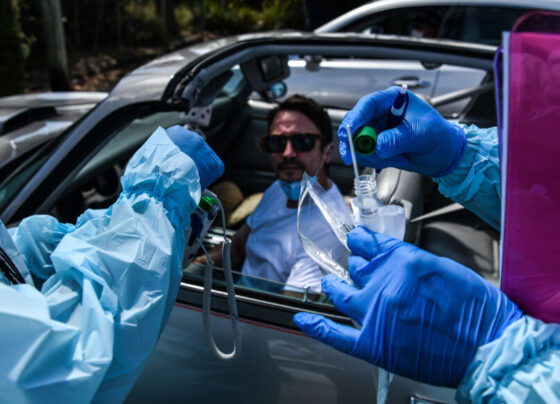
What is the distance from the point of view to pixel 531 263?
1.04 metres

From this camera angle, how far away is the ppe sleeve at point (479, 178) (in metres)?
1.44

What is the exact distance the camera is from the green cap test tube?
4.21 feet

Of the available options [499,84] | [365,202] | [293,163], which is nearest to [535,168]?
[499,84]

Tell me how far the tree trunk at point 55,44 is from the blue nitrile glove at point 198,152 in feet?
25.3

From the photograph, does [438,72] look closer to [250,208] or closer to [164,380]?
[250,208]

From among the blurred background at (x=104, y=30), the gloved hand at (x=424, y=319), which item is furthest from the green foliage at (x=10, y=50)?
the gloved hand at (x=424, y=319)

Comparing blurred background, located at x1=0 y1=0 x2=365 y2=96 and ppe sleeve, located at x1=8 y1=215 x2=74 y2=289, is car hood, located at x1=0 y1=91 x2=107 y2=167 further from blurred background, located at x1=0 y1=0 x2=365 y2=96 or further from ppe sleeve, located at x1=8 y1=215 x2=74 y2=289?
blurred background, located at x1=0 y1=0 x2=365 y2=96

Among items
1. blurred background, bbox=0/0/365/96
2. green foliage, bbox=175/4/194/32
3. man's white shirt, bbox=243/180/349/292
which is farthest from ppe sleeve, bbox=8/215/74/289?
green foliage, bbox=175/4/194/32

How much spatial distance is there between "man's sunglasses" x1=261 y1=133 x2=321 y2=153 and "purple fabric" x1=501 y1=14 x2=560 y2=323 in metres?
1.49

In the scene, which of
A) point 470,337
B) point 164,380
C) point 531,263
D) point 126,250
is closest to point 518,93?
point 531,263

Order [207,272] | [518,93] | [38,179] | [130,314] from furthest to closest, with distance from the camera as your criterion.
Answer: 1. [38,179]
2. [207,272]
3. [130,314]
4. [518,93]

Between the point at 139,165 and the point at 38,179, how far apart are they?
0.77 m

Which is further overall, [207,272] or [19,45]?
[19,45]

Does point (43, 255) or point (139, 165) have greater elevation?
point (139, 165)
